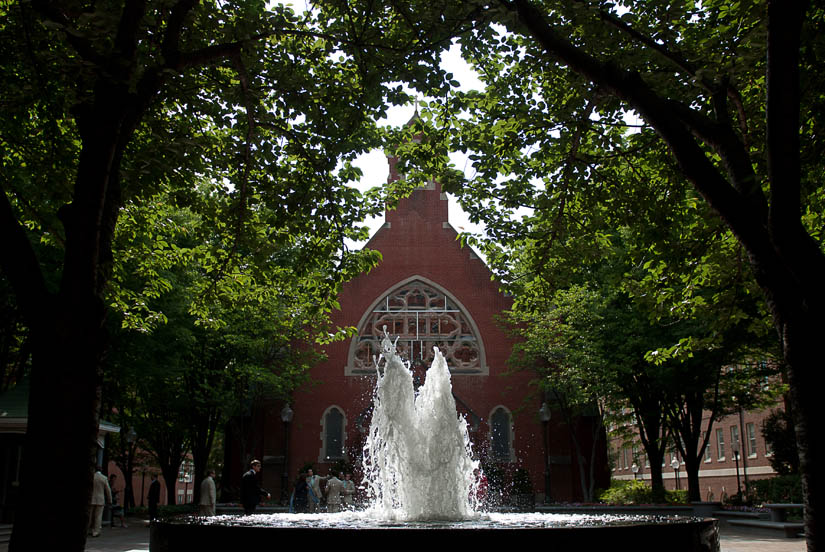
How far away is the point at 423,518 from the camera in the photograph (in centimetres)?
930

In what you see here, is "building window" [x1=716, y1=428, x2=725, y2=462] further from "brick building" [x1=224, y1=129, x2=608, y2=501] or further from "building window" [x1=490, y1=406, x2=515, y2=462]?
"building window" [x1=490, y1=406, x2=515, y2=462]

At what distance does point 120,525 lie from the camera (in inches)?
833

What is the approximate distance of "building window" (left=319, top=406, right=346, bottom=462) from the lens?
2886cm

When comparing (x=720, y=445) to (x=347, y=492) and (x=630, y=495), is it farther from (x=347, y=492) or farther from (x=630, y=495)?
(x=347, y=492)

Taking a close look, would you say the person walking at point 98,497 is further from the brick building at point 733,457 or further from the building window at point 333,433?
the brick building at point 733,457

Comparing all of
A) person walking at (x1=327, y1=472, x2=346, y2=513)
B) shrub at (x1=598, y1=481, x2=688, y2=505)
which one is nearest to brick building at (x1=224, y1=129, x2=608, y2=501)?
shrub at (x1=598, y1=481, x2=688, y2=505)

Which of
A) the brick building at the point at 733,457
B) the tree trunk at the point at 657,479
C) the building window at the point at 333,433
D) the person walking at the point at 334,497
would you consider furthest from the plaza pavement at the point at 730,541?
the brick building at the point at 733,457

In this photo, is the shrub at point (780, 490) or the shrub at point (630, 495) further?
the shrub at point (630, 495)

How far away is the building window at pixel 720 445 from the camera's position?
42306 mm

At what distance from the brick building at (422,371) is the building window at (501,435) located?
4 cm

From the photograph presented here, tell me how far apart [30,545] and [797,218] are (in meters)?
6.50

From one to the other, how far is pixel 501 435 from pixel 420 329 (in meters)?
5.46

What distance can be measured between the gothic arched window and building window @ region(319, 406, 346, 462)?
1801mm

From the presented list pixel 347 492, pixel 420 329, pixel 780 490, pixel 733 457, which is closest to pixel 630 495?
pixel 780 490
